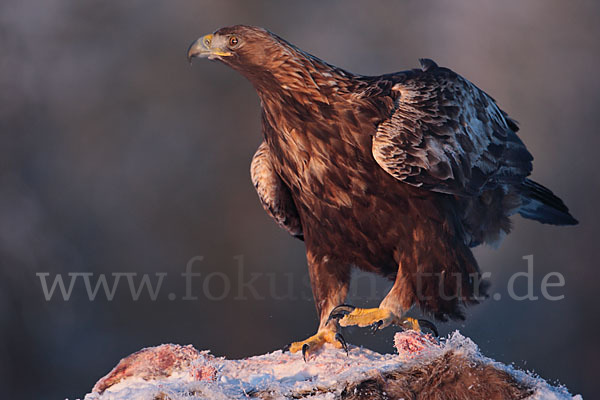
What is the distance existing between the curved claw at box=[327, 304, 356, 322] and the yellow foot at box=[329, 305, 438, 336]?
0.09 metres

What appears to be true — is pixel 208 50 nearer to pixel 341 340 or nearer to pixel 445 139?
pixel 445 139

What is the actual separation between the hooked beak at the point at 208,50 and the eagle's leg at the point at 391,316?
146 cm

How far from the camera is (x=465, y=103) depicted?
3.71m

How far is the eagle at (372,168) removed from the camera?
334 cm

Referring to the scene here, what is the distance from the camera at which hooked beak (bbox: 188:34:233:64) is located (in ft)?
11.3

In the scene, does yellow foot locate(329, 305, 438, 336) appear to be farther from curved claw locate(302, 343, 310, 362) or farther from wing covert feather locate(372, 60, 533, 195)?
wing covert feather locate(372, 60, 533, 195)

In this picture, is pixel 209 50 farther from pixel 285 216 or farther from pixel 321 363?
pixel 321 363

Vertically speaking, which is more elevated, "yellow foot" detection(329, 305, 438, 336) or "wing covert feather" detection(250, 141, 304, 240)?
"wing covert feather" detection(250, 141, 304, 240)

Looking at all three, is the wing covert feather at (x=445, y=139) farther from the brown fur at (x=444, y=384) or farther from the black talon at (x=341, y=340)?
the brown fur at (x=444, y=384)

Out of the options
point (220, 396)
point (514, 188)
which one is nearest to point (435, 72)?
point (514, 188)

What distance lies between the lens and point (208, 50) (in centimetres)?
344

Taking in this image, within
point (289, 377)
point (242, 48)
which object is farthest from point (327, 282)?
point (242, 48)

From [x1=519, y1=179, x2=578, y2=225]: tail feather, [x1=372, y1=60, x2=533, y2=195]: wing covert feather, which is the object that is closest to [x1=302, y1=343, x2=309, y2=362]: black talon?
[x1=372, y1=60, x2=533, y2=195]: wing covert feather

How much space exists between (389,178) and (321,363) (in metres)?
1.02
